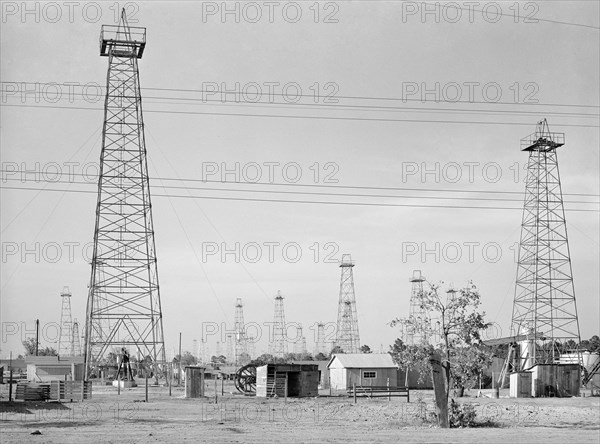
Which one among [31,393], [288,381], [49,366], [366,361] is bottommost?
[49,366]

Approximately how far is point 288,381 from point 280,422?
2264cm

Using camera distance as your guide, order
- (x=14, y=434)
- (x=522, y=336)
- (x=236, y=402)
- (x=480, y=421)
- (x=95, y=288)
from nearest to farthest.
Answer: (x=14, y=434), (x=480, y=421), (x=236, y=402), (x=95, y=288), (x=522, y=336)

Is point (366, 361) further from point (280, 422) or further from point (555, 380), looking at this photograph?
point (280, 422)

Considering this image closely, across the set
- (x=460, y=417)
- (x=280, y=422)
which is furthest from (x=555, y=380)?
(x=280, y=422)

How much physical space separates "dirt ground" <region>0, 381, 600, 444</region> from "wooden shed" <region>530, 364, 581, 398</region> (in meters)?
9.29

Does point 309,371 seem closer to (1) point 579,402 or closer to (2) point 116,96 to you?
(1) point 579,402

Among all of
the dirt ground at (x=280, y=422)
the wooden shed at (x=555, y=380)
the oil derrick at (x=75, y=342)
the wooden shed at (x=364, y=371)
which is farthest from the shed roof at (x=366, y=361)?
the oil derrick at (x=75, y=342)

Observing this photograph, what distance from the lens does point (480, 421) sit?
113 ft

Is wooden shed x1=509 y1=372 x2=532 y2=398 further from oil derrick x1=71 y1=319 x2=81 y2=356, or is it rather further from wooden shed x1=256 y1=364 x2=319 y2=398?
oil derrick x1=71 y1=319 x2=81 y2=356

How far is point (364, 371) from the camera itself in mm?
75250

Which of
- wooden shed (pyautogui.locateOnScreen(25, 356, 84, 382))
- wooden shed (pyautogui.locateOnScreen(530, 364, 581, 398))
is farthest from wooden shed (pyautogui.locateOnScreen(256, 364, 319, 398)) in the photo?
wooden shed (pyautogui.locateOnScreen(25, 356, 84, 382))

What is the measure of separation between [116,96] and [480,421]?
1213 inches

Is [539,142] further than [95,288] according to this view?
Yes

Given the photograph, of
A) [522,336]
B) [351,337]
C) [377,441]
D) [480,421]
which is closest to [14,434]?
[377,441]
